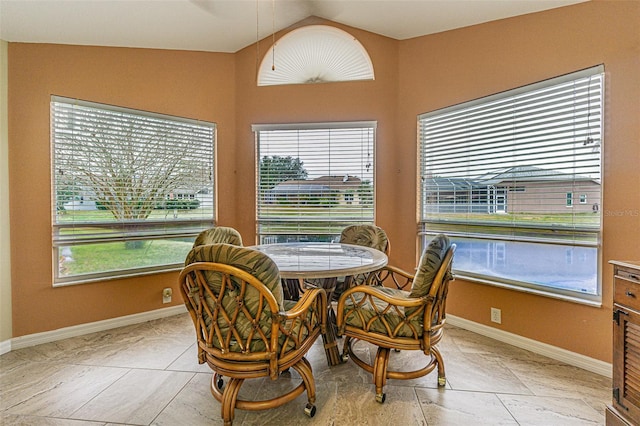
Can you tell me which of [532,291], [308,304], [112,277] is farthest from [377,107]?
[112,277]

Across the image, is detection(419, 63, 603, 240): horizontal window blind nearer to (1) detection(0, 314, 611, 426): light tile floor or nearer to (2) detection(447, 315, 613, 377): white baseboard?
(2) detection(447, 315, 613, 377): white baseboard

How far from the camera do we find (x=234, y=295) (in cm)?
137

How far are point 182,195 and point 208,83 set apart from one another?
131 centimetres

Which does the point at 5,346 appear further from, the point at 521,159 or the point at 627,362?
the point at 521,159

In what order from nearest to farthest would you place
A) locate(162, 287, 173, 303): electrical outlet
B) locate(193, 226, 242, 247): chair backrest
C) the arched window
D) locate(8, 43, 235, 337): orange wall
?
locate(193, 226, 242, 247): chair backrest
locate(8, 43, 235, 337): orange wall
locate(162, 287, 173, 303): electrical outlet
the arched window

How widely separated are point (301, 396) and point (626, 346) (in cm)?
176

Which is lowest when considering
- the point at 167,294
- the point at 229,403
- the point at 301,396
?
the point at 301,396

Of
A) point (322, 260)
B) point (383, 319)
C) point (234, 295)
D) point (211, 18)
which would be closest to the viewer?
point (234, 295)

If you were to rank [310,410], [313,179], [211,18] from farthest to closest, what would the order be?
[313,179] → [211,18] → [310,410]

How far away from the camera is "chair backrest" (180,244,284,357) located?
52.4 inches

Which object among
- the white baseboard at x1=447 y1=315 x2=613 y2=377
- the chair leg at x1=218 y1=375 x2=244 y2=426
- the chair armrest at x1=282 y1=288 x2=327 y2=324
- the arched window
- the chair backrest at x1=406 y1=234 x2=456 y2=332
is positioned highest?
the arched window

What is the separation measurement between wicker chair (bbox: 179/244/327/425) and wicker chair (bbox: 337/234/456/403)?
0.42m

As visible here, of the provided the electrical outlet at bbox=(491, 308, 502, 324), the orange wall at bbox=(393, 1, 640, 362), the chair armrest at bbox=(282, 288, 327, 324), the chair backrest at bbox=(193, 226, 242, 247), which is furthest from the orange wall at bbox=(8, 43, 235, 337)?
the electrical outlet at bbox=(491, 308, 502, 324)

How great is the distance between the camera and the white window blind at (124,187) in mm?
2613
